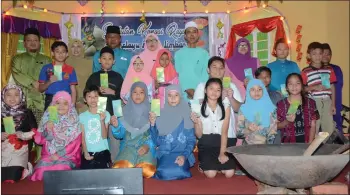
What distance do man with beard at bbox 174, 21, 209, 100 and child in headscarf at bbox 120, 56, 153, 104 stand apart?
1.77 feet

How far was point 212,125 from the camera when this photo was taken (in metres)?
4.96

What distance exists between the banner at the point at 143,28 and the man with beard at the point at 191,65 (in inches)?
84.7

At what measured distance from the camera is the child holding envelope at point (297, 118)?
199 inches

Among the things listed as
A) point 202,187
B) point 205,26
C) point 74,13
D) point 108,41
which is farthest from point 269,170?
point 74,13

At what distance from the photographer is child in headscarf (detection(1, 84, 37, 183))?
466cm

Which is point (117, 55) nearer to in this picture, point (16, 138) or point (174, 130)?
point (174, 130)

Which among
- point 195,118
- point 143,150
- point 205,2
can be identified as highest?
point 205,2

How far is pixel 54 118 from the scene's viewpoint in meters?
4.79

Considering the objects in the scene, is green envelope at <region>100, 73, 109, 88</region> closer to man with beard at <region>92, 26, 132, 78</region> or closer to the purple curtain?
man with beard at <region>92, 26, 132, 78</region>

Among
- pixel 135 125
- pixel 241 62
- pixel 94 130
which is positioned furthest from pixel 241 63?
pixel 94 130

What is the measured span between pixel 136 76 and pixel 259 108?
183cm

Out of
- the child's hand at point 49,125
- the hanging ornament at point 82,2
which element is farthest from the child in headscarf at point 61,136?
the hanging ornament at point 82,2

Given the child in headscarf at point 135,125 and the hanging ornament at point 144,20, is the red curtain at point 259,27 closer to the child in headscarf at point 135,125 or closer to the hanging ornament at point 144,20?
the hanging ornament at point 144,20

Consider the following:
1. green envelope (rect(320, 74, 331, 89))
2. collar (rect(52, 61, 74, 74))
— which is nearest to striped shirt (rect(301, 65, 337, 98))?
green envelope (rect(320, 74, 331, 89))
